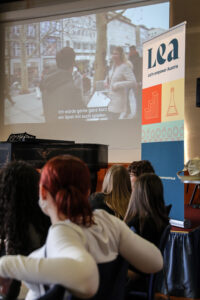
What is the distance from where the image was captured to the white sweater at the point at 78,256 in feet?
2.89

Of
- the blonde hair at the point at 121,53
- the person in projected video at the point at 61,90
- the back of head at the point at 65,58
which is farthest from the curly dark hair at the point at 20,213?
the back of head at the point at 65,58

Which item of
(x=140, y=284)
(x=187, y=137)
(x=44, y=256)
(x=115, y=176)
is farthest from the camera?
(x=187, y=137)

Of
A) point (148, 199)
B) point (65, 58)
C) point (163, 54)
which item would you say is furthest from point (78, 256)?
point (65, 58)

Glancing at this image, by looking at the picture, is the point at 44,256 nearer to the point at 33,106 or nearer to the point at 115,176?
the point at 115,176

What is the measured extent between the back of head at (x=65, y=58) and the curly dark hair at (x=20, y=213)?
266 inches

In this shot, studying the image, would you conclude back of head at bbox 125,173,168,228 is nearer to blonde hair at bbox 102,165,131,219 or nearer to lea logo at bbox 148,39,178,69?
blonde hair at bbox 102,165,131,219

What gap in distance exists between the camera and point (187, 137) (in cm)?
684

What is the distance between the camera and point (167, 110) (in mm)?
3818

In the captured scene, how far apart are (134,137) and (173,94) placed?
396 centimetres

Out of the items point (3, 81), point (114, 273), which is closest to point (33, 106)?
point (3, 81)

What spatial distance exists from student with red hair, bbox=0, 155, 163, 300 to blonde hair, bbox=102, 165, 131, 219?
58.5 inches

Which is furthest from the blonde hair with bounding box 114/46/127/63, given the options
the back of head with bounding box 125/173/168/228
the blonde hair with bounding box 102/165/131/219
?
the back of head with bounding box 125/173/168/228

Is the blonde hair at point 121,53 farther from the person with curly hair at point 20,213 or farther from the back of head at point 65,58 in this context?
the person with curly hair at point 20,213

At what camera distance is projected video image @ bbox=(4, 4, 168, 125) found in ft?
25.1
